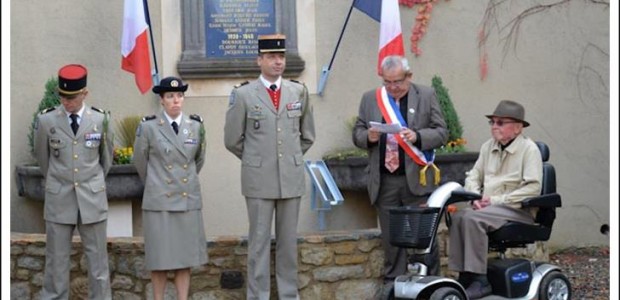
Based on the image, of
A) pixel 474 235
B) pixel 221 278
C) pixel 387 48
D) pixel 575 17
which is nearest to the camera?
pixel 474 235

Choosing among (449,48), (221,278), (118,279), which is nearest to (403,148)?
(221,278)

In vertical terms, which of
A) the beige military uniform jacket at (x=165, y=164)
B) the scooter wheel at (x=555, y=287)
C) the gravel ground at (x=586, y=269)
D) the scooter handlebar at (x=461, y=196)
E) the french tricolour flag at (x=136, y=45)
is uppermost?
the french tricolour flag at (x=136, y=45)

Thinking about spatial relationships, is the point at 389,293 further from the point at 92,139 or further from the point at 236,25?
the point at 236,25

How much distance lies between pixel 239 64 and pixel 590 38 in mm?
3234

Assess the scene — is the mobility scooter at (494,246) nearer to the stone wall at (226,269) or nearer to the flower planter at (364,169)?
the stone wall at (226,269)

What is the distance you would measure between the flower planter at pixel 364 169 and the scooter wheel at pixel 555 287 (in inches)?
92.3

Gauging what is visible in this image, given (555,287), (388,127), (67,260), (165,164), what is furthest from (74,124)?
(555,287)

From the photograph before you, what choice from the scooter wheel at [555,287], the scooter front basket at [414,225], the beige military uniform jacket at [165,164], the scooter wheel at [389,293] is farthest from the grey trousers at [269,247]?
the scooter wheel at [555,287]

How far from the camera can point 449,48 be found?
11.7 m

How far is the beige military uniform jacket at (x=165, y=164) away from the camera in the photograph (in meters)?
8.73

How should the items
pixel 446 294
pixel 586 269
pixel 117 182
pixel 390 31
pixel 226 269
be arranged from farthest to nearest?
pixel 390 31, pixel 586 269, pixel 117 182, pixel 226 269, pixel 446 294

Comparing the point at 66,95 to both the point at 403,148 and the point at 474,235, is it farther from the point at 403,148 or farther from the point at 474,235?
the point at 474,235

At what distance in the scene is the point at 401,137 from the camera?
8.89 meters

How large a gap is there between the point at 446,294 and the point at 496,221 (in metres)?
0.71
